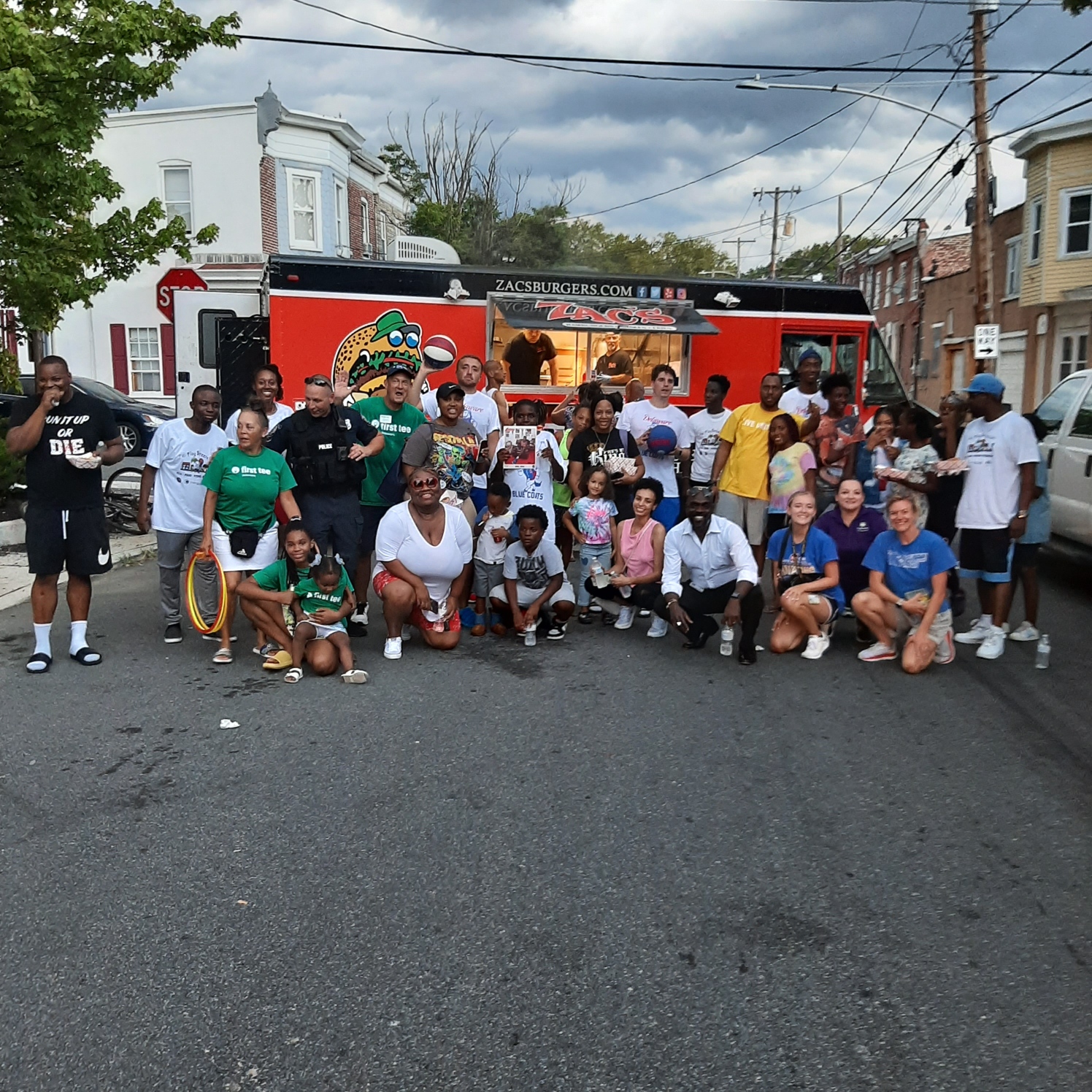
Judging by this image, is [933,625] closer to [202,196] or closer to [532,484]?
[532,484]

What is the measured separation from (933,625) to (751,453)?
2151 millimetres

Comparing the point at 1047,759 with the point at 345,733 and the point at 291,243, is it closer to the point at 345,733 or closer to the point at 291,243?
the point at 345,733

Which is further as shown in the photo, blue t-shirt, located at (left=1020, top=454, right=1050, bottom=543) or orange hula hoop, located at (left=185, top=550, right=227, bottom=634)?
blue t-shirt, located at (left=1020, top=454, right=1050, bottom=543)

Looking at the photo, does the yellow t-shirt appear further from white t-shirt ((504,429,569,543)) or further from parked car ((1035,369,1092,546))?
parked car ((1035,369,1092,546))

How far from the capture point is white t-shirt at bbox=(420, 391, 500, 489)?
27.6ft

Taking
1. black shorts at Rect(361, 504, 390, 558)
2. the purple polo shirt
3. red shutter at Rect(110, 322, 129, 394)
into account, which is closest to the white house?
red shutter at Rect(110, 322, 129, 394)

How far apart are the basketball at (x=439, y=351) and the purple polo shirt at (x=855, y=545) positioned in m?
4.74

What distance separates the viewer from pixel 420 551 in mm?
7246

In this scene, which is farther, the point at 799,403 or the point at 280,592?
the point at 799,403

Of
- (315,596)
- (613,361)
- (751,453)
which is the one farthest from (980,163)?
(315,596)

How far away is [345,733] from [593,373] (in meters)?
7.84

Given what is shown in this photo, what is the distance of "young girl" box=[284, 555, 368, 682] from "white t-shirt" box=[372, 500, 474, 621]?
1.82 feet

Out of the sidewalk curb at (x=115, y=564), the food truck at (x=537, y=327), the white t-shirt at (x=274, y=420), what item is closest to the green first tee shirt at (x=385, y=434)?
the white t-shirt at (x=274, y=420)

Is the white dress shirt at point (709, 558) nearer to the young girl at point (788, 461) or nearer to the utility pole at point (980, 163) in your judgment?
the young girl at point (788, 461)
